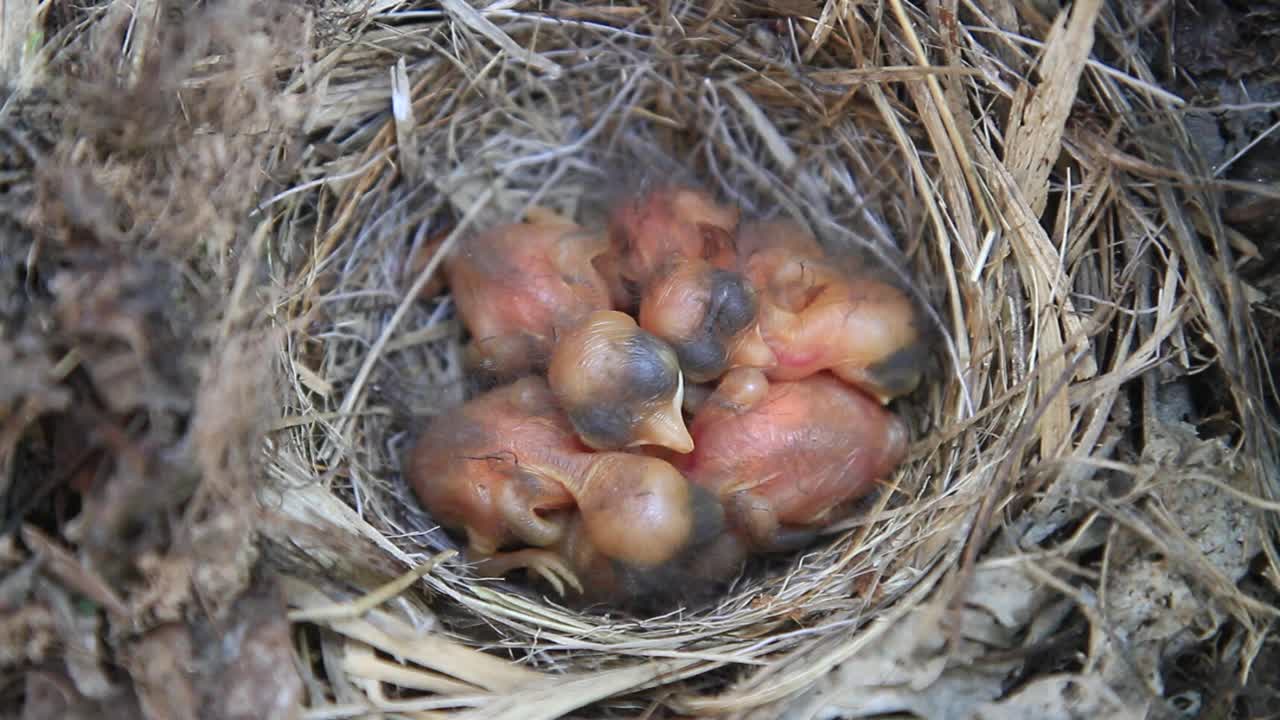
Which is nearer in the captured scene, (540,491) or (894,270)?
(540,491)

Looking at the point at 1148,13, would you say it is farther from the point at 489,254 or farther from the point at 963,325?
the point at 489,254

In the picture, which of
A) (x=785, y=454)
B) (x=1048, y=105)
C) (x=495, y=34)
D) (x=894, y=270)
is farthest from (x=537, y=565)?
(x=1048, y=105)

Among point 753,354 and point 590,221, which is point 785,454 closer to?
point 753,354

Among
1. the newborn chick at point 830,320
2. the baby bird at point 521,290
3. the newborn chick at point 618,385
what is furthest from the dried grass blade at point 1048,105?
the baby bird at point 521,290

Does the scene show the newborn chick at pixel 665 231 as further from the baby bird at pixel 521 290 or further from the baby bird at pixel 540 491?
the baby bird at pixel 540 491

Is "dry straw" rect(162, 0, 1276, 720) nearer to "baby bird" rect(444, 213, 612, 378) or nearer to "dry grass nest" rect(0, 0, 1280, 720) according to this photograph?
"dry grass nest" rect(0, 0, 1280, 720)

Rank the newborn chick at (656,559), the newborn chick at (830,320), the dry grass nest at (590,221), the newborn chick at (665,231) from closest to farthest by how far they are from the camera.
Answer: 1. the dry grass nest at (590,221)
2. the newborn chick at (656,559)
3. the newborn chick at (830,320)
4. the newborn chick at (665,231)

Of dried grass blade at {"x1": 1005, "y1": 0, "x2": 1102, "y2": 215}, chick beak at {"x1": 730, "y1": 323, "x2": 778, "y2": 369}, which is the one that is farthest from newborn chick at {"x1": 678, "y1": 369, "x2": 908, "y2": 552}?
dried grass blade at {"x1": 1005, "y1": 0, "x2": 1102, "y2": 215}
